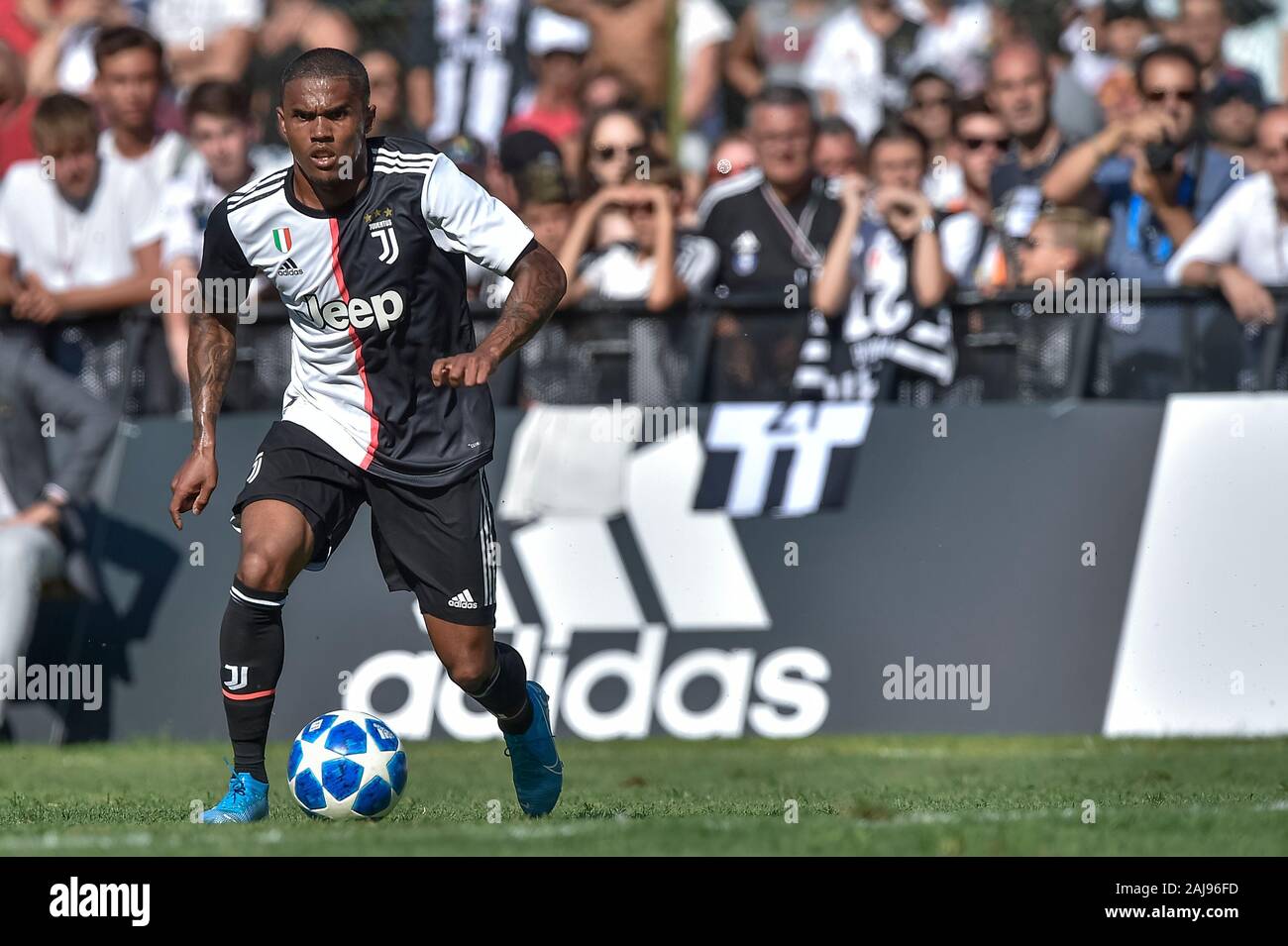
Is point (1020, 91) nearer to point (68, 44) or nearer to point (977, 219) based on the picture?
point (977, 219)

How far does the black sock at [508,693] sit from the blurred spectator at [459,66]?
6.73m

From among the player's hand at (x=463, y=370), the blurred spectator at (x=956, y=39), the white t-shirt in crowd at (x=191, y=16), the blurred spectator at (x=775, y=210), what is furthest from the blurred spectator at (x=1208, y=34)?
the player's hand at (x=463, y=370)

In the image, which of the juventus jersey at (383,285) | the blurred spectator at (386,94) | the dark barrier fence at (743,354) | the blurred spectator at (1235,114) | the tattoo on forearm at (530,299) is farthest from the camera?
the blurred spectator at (386,94)

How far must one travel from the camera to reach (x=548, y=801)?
7.49 metres

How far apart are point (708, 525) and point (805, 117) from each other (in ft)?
8.24

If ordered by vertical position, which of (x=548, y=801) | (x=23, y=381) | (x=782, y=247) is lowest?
(x=548, y=801)

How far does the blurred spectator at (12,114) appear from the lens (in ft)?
41.8

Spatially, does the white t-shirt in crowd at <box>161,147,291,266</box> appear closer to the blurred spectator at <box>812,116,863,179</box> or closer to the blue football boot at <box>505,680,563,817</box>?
the blurred spectator at <box>812,116,863,179</box>

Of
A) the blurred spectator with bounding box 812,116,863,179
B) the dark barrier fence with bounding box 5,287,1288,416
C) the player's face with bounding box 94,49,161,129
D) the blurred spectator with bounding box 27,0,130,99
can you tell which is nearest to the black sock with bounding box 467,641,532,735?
the dark barrier fence with bounding box 5,287,1288,416

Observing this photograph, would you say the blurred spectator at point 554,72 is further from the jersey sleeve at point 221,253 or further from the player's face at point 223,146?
the jersey sleeve at point 221,253

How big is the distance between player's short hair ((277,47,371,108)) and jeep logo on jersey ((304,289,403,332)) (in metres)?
0.67
